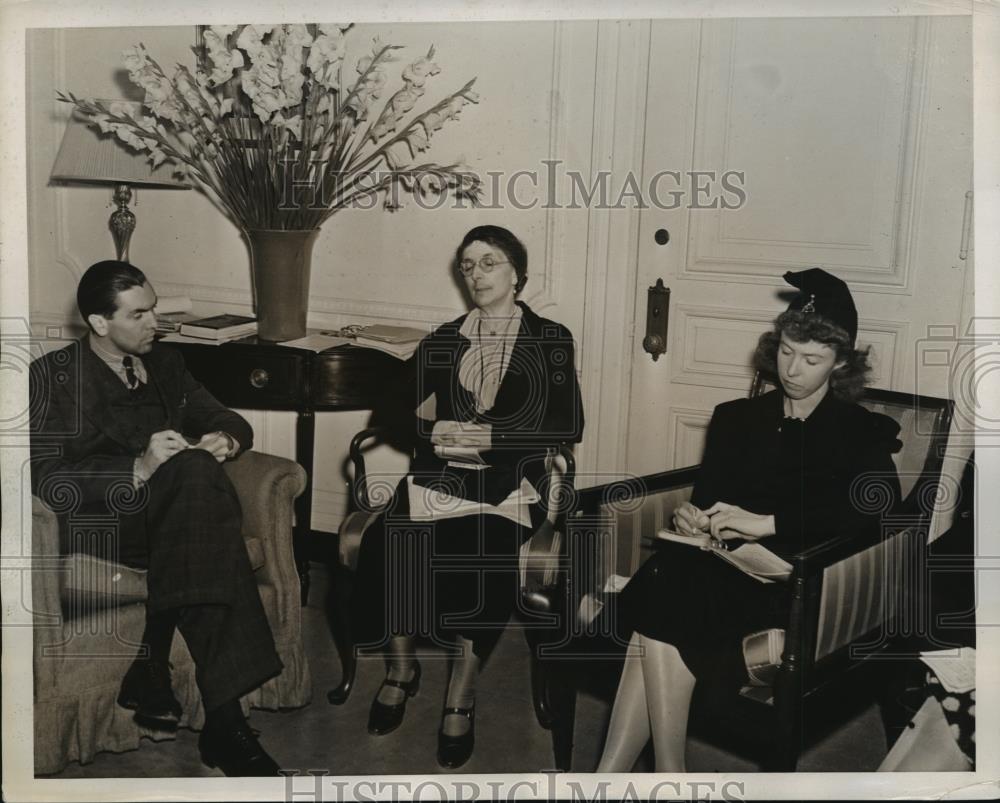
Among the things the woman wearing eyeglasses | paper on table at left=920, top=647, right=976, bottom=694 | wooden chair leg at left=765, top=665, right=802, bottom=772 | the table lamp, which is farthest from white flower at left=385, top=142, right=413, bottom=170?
paper on table at left=920, top=647, right=976, bottom=694

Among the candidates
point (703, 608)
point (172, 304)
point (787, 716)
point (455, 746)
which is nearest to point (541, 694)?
point (455, 746)

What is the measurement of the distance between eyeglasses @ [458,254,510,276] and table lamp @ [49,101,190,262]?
805mm

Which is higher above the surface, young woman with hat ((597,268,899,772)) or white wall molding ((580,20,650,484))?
white wall molding ((580,20,650,484))

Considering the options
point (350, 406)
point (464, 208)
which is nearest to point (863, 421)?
point (464, 208)

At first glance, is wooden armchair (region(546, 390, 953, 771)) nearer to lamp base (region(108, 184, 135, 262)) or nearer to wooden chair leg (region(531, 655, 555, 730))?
wooden chair leg (region(531, 655, 555, 730))

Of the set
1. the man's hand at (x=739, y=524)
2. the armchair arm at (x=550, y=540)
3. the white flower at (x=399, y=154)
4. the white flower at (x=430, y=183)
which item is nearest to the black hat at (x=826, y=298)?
the man's hand at (x=739, y=524)

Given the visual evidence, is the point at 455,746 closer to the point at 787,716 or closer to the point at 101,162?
the point at 787,716

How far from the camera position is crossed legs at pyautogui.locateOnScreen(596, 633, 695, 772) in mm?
2523

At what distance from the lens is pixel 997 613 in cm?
264

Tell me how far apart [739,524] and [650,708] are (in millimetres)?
517

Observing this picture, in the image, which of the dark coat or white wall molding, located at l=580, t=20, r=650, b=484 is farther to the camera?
white wall molding, located at l=580, t=20, r=650, b=484

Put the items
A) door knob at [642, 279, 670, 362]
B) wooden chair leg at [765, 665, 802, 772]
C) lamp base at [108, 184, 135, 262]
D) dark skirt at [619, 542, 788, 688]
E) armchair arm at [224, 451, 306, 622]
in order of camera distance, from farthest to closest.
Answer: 1. door knob at [642, 279, 670, 362]
2. lamp base at [108, 184, 135, 262]
3. armchair arm at [224, 451, 306, 622]
4. dark skirt at [619, 542, 788, 688]
5. wooden chair leg at [765, 665, 802, 772]

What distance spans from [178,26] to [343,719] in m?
1.86

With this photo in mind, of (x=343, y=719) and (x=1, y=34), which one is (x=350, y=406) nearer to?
(x=343, y=719)
